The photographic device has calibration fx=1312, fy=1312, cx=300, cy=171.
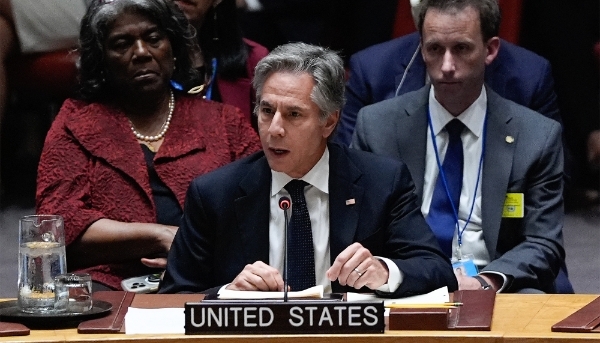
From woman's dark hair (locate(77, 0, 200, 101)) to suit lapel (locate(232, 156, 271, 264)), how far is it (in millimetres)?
976

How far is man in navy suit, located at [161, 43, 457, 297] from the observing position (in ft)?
11.7

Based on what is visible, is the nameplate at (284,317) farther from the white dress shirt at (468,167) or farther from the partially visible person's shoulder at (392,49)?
the partially visible person's shoulder at (392,49)

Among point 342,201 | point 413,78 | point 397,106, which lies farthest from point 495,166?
point 342,201

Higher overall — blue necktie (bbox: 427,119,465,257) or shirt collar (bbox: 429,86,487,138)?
shirt collar (bbox: 429,86,487,138)

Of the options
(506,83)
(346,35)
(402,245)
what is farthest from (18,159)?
(402,245)

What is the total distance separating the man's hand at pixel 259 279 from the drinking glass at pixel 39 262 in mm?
445

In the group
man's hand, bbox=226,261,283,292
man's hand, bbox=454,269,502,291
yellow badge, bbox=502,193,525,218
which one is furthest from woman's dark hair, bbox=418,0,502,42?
man's hand, bbox=226,261,283,292

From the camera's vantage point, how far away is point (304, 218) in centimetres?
358

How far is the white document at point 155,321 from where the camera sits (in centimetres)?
296

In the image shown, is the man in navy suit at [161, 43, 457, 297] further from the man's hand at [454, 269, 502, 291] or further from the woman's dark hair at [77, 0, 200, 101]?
the woman's dark hair at [77, 0, 200, 101]

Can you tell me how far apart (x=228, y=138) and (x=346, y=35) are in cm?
149

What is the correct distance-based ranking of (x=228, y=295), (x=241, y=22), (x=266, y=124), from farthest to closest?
(x=241, y=22) → (x=266, y=124) → (x=228, y=295)

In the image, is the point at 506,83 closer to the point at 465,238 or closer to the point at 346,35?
the point at 465,238

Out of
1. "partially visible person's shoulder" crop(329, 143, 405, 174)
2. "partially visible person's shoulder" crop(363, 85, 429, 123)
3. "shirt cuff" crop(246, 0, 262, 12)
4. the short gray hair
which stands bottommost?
"partially visible person's shoulder" crop(329, 143, 405, 174)
